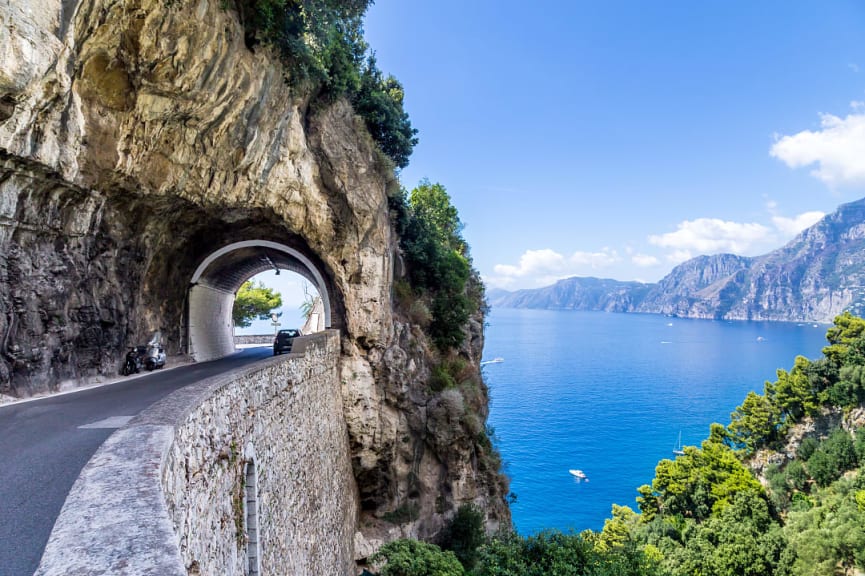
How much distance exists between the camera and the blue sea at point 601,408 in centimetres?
3828

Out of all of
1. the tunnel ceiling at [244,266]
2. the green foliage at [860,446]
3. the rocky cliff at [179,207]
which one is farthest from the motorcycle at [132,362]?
the green foliage at [860,446]

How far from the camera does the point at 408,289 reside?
18.4m

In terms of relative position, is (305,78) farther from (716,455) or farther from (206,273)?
(716,455)

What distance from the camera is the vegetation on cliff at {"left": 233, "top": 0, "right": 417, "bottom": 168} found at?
1036cm

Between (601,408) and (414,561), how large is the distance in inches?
2130

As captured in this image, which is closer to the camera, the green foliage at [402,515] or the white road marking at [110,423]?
the white road marking at [110,423]

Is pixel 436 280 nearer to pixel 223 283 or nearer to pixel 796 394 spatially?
pixel 223 283

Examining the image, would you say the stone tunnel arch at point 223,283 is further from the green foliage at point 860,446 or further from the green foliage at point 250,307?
the green foliage at point 860,446

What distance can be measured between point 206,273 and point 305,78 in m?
9.32

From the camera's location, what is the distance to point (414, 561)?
11047 mm

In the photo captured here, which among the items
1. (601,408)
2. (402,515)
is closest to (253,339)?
(402,515)

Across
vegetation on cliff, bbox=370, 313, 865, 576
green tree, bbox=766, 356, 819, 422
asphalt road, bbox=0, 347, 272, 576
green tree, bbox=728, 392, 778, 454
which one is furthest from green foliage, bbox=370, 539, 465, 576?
green tree, bbox=766, 356, 819, 422

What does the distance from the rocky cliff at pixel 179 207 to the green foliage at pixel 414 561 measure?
11.6 feet

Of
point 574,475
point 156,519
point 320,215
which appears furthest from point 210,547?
point 574,475
